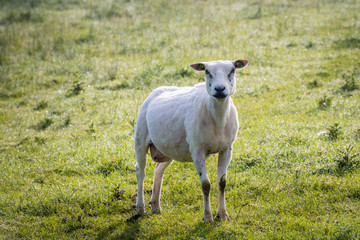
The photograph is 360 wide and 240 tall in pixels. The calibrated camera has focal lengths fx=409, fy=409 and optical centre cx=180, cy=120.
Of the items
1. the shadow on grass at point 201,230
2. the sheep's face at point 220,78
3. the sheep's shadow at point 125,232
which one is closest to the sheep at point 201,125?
the sheep's face at point 220,78

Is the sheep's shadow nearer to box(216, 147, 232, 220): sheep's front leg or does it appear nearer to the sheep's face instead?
box(216, 147, 232, 220): sheep's front leg

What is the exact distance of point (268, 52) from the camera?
16734 mm

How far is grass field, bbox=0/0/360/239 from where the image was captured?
262 inches

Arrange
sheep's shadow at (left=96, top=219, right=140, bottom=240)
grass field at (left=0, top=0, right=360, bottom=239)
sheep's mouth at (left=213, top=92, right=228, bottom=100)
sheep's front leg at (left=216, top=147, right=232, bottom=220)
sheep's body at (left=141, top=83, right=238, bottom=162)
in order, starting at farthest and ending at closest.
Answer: grass field at (left=0, top=0, right=360, bottom=239) → sheep's shadow at (left=96, top=219, right=140, bottom=240) → sheep's front leg at (left=216, top=147, right=232, bottom=220) → sheep's body at (left=141, top=83, right=238, bottom=162) → sheep's mouth at (left=213, top=92, right=228, bottom=100)

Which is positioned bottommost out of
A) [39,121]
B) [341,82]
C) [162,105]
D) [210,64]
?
[39,121]

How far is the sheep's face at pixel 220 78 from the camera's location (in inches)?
221

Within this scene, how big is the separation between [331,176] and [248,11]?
18.3 m

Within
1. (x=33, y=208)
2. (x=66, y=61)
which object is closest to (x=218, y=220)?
(x=33, y=208)

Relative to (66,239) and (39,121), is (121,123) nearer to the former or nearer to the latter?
(39,121)

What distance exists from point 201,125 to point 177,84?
7925 millimetres

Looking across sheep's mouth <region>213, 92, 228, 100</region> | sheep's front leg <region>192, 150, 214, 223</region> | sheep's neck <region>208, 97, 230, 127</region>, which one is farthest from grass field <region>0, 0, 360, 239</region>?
sheep's mouth <region>213, 92, 228, 100</region>

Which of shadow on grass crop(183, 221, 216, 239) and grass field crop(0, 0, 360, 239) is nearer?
shadow on grass crop(183, 221, 216, 239)

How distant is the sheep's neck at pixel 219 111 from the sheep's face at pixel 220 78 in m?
0.20

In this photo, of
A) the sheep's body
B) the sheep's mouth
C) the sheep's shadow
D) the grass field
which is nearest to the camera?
the sheep's mouth
